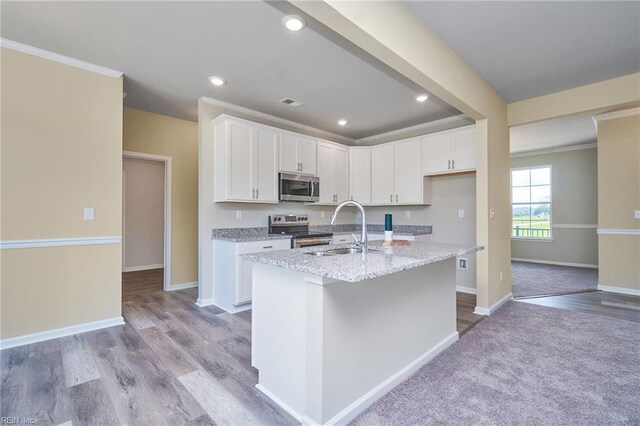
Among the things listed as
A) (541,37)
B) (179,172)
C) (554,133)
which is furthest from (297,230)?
(554,133)

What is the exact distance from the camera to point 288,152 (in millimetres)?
4328

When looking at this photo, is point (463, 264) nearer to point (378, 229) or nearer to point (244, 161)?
point (378, 229)

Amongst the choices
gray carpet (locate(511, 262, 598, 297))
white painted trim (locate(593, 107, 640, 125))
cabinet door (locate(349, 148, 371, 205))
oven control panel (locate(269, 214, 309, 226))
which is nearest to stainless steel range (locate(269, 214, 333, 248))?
oven control panel (locate(269, 214, 309, 226))

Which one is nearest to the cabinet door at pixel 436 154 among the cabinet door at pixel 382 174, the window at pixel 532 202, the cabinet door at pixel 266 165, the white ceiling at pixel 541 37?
the cabinet door at pixel 382 174

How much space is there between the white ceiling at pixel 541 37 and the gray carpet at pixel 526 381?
2.59 metres

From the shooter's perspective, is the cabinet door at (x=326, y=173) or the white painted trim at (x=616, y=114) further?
the cabinet door at (x=326, y=173)

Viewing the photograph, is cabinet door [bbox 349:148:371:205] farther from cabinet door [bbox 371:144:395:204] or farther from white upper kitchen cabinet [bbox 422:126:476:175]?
white upper kitchen cabinet [bbox 422:126:476:175]

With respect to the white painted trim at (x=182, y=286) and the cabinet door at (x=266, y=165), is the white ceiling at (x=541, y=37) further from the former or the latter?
the white painted trim at (x=182, y=286)

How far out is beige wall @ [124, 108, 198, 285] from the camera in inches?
170

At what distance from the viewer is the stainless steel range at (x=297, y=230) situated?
4070 mm

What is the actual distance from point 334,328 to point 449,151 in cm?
344

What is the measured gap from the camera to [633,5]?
6.97ft

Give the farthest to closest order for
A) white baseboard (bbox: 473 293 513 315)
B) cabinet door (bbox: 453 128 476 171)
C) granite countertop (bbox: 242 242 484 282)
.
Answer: cabinet door (bbox: 453 128 476 171) → white baseboard (bbox: 473 293 513 315) → granite countertop (bbox: 242 242 484 282)

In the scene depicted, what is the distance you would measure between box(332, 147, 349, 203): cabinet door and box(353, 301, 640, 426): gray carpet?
112 inches
